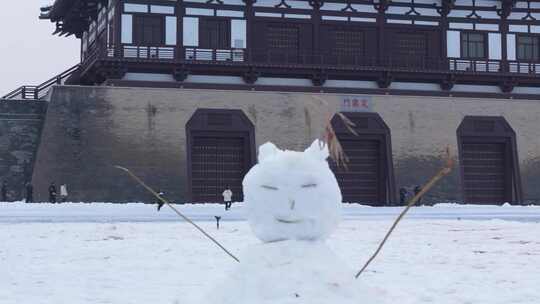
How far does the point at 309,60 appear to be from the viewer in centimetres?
3134

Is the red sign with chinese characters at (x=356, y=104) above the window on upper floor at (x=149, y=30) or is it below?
below

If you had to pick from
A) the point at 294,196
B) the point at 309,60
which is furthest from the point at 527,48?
the point at 294,196

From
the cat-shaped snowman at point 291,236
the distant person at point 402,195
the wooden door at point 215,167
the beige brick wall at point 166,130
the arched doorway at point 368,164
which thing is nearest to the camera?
the cat-shaped snowman at point 291,236

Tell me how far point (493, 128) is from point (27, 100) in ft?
66.0

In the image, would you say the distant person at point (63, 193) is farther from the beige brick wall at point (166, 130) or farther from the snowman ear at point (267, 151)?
the snowman ear at point (267, 151)

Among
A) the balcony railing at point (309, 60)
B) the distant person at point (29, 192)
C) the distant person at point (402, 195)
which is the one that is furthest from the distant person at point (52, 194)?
the distant person at point (402, 195)

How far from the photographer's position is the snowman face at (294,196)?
16.0ft

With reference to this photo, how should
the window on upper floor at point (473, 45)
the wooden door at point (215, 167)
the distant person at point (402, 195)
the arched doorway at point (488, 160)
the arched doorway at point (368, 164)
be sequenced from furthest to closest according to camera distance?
the window on upper floor at point (473, 45)
the arched doorway at point (488, 160)
the arched doorway at point (368, 164)
the distant person at point (402, 195)
the wooden door at point (215, 167)

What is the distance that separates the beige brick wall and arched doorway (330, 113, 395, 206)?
0.45 metres

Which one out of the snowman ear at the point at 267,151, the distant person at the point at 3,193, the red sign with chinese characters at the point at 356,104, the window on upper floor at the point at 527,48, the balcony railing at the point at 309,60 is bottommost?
the distant person at the point at 3,193

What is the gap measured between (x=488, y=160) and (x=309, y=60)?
9.32 metres

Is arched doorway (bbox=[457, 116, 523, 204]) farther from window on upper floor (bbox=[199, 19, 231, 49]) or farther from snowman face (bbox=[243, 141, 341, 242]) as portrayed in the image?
snowman face (bbox=[243, 141, 341, 242])

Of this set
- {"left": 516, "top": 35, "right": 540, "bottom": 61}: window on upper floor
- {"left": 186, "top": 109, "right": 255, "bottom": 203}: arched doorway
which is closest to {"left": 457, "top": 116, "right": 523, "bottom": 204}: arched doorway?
{"left": 516, "top": 35, "right": 540, "bottom": 61}: window on upper floor

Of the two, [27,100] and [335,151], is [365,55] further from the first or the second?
[335,151]
